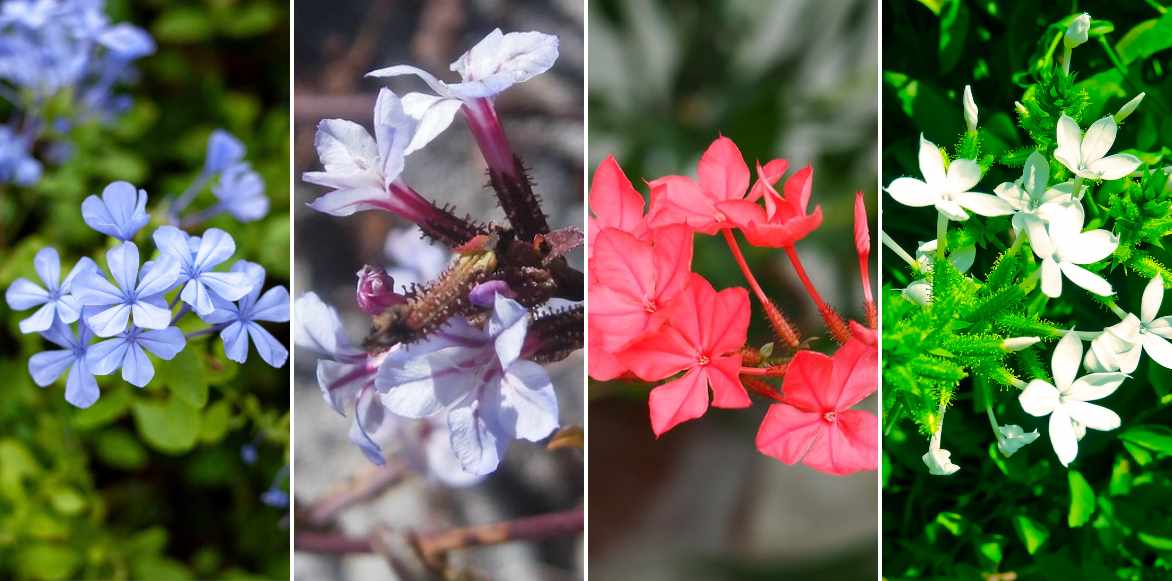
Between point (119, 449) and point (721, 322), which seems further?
point (119, 449)

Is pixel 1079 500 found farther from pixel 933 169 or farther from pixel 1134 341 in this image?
pixel 933 169

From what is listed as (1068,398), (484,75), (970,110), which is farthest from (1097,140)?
(484,75)

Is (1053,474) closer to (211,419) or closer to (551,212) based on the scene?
(551,212)

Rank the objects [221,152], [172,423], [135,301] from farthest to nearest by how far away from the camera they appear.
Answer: [221,152] → [172,423] → [135,301]

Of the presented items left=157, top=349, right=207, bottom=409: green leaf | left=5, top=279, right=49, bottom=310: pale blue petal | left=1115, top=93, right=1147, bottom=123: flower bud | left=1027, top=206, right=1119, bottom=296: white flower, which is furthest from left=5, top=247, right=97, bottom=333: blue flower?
left=1115, top=93, right=1147, bottom=123: flower bud

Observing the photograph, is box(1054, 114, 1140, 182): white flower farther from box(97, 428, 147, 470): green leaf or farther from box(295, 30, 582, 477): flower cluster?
box(97, 428, 147, 470): green leaf

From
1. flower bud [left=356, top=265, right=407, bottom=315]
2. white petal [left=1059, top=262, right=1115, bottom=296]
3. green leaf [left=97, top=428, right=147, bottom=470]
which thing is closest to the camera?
white petal [left=1059, top=262, right=1115, bottom=296]

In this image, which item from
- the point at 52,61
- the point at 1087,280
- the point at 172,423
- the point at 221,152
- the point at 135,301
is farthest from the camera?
the point at 52,61
